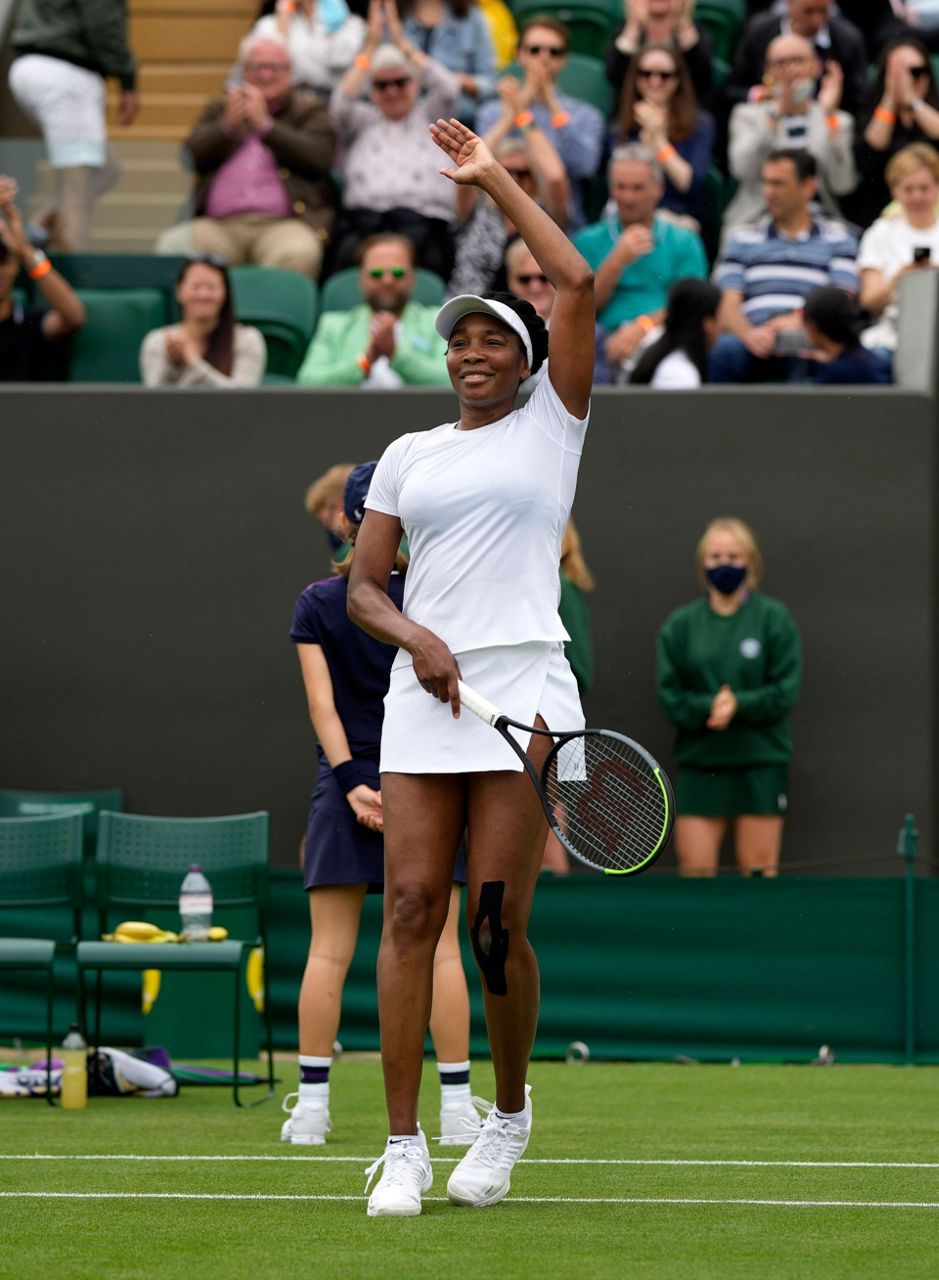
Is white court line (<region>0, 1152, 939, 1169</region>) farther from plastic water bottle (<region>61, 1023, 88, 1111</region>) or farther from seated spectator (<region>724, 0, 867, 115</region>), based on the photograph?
seated spectator (<region>724, 0, 867, 115</region>)

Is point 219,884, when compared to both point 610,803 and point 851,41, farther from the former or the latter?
point 851,41

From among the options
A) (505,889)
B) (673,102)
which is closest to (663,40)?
(673,102)

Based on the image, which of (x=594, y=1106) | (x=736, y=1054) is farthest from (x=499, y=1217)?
(x=736, y=1054)

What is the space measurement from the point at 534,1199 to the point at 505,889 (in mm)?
813

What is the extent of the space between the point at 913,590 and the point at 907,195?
2.26 m

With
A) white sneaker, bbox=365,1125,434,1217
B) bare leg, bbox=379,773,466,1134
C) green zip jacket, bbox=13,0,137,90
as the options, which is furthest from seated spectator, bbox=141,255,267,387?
white sneaker, bbox=365,1125,434,1217

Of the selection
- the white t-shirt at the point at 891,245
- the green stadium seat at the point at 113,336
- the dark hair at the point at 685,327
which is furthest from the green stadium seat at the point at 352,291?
the white t-shirt at the point at 891,245

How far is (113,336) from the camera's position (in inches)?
480

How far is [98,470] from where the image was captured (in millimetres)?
11703

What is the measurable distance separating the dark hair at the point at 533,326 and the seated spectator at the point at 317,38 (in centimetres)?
898

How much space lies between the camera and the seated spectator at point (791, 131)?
1269 cm

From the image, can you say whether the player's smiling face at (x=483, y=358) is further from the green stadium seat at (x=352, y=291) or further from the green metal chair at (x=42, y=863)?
the green stadium seat at (x=352, y=291)

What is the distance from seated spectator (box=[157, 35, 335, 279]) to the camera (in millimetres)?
12672

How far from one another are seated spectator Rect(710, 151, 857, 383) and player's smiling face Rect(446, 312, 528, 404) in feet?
22.7
